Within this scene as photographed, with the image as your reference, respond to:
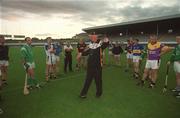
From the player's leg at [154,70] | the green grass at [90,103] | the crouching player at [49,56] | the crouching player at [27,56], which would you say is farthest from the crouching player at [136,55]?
the crouching player at [27,56]

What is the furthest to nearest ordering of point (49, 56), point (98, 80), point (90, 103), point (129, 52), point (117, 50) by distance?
point (117, 50), point (129, 52), point (49, 56), point (98, 80), point (90, 103)

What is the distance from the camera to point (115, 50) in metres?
19.8

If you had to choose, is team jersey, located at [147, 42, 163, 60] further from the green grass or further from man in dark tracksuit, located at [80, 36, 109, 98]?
man in dark tracksuit, located at [80, 36, 109, 98]

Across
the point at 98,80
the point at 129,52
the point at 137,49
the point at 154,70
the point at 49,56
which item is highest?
the point at 137,49

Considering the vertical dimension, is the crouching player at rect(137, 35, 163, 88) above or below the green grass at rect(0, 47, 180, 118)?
above

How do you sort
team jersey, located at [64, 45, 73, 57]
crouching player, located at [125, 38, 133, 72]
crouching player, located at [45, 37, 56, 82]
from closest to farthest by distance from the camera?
1. crouching player, located at [45, 37, 56, 82]
2. crouching player, located at [125, 38, 133, 72]
3. team jersey, located at [64, 45, 73, 57]

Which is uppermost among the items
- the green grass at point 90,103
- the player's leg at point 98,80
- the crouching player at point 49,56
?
the crouching player at point 49,56

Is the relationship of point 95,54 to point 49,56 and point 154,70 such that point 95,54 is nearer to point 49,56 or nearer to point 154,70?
point 154,70

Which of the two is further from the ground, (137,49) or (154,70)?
(137,49)

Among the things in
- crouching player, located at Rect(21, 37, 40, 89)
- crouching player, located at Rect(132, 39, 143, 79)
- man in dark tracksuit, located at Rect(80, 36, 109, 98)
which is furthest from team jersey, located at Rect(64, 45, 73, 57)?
man in dark tracksuit, located at Rect(80, 36, 109, 98)

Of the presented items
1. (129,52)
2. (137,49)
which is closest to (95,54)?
(137,49)

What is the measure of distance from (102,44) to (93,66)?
961mm

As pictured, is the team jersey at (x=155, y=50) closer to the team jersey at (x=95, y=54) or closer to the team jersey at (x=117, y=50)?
the team jersey at (x=95, y=54)

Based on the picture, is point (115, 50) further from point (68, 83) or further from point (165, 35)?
A: point (165, 35)
